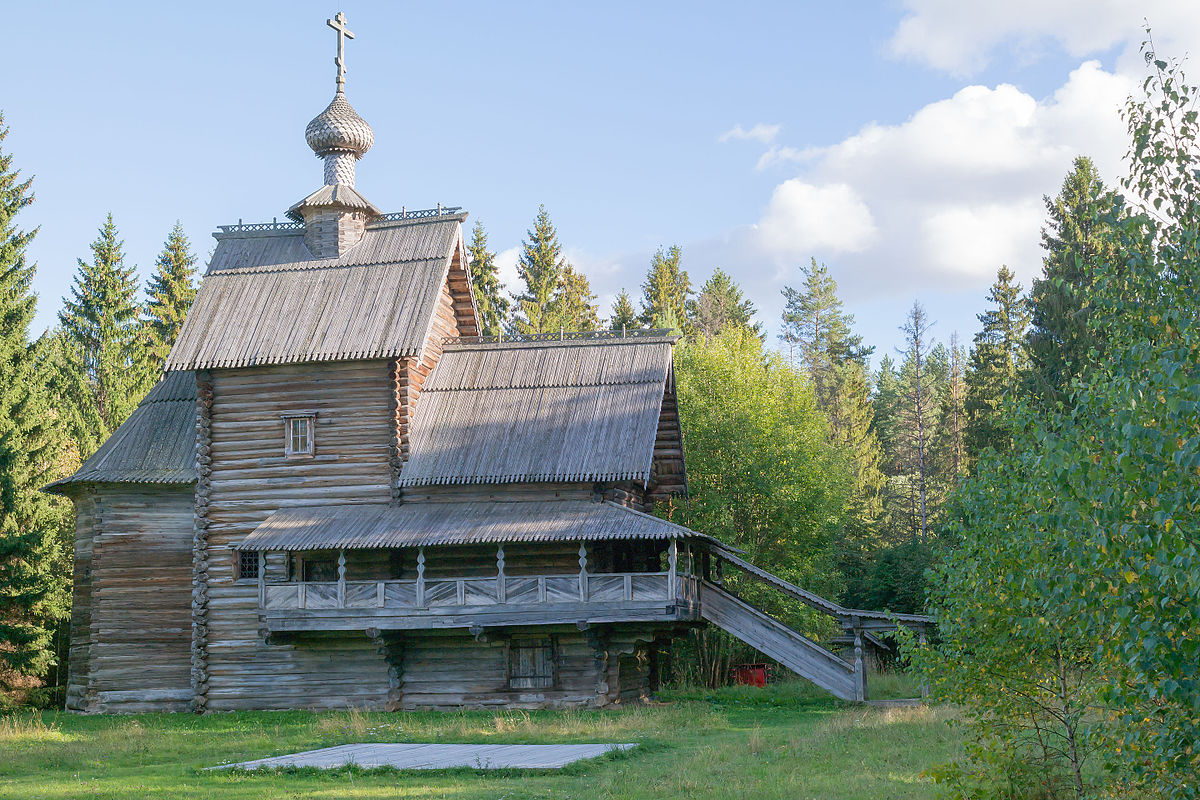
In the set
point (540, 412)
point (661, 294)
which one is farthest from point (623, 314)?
point (540, 412)

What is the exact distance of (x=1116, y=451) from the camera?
7520 mm

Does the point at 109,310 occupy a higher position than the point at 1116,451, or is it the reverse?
the point at 109,310

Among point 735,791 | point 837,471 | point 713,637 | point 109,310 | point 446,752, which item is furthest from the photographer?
point 109,310

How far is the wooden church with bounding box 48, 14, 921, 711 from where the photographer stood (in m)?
26.2

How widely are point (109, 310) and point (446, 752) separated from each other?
3635cm

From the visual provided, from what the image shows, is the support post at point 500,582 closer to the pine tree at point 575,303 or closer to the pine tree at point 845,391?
the pine tree at point 845,391

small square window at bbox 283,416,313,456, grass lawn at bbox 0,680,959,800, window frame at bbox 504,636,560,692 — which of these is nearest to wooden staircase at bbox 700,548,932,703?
grass lawn at bbox 0,680,959,800

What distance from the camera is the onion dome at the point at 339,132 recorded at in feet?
105

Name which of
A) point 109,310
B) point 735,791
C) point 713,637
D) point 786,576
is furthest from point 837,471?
point 109,310

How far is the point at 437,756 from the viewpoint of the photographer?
18375 mm

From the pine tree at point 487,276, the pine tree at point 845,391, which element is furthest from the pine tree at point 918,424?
the pine tree at point 487,276

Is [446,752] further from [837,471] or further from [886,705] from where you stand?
[837,471]

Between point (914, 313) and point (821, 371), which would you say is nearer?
point (914, 313)

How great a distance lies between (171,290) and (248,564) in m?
26.8
